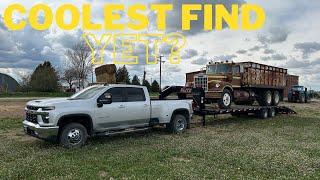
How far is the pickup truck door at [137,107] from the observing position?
10227 millimetres

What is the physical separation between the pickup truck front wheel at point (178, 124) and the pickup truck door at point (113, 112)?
237cm

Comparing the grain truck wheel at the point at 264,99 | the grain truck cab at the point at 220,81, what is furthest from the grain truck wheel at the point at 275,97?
the grain truck cab at the point at 220,81

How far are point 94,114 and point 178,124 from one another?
13.0 feet

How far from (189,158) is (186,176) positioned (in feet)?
5.37

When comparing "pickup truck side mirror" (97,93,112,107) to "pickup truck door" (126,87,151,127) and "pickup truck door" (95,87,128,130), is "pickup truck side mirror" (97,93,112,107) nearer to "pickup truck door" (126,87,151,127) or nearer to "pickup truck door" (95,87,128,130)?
"pickup truck door" (95,87,128,130)

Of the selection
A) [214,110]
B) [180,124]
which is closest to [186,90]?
[214,110]

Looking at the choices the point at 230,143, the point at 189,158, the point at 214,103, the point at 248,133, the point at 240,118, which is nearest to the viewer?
the point at 189,158

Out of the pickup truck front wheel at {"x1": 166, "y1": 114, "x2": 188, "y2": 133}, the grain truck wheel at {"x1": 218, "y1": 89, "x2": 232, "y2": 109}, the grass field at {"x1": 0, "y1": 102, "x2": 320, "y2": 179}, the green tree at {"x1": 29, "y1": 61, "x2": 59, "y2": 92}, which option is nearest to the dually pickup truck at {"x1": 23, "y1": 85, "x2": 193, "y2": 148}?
the pickup truck front wheel at {"x1": 166, "y1": 114, "x2": 188, "y2": 133}

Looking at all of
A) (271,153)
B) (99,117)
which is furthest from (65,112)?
(271,153)

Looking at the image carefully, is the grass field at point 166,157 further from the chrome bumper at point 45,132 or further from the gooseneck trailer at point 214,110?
the gooseneck trailer at point 214,110

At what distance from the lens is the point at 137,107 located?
1041 centimetres

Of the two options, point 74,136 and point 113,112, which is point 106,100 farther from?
point 74,136

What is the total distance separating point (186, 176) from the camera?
6293 mm

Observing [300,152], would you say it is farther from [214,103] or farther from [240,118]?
[240,118]
